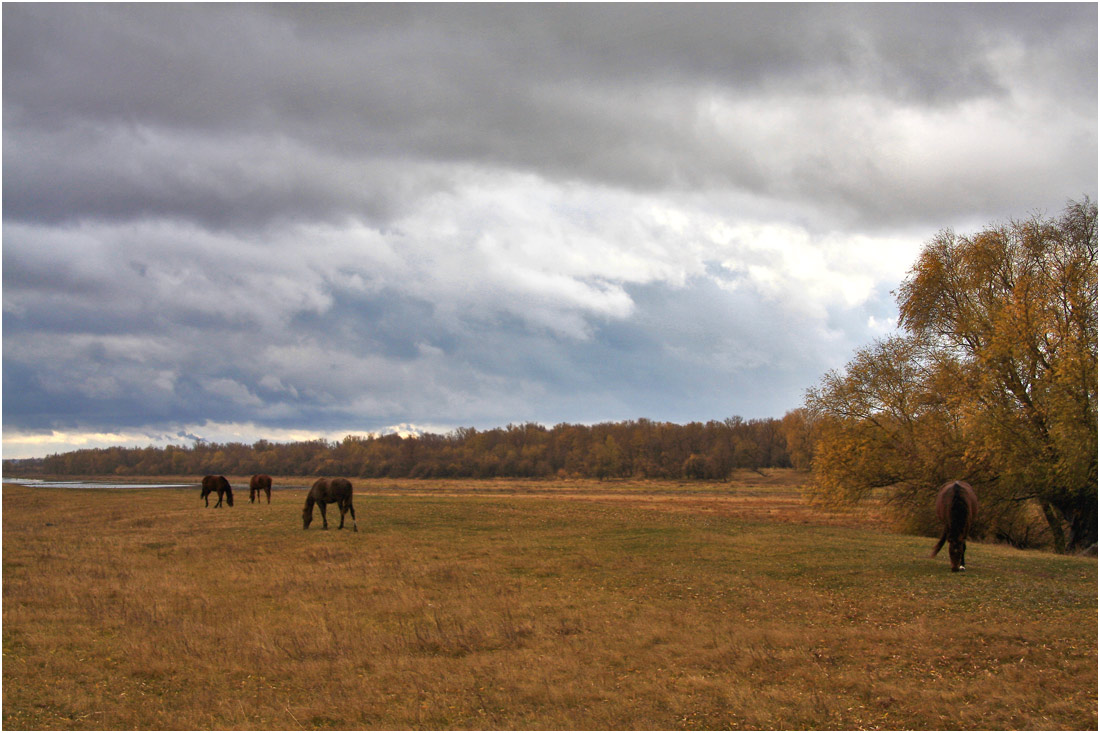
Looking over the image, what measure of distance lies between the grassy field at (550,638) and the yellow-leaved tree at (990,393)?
Result: 543 cm

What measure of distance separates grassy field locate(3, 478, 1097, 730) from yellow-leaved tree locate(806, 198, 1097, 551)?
5429mm

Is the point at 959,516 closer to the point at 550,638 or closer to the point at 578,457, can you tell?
the point at 550,638

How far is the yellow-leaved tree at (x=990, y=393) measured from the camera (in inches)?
1037

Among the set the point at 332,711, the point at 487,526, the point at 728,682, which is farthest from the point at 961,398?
the point at 332,711

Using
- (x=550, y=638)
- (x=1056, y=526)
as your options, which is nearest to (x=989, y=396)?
(x=1056, y=526)

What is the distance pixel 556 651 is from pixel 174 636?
764cm

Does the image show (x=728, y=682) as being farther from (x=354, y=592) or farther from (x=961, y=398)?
(x=961, y=398)

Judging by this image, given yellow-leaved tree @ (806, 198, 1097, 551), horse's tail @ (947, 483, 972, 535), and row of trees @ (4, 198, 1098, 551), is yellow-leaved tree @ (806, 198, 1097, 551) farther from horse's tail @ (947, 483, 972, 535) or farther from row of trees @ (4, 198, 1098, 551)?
horse's tail @ (947, 483, 972, 535)

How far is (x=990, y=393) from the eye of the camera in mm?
28172

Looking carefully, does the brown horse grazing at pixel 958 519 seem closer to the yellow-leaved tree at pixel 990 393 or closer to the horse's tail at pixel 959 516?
the horse's tail at pixel 959 516

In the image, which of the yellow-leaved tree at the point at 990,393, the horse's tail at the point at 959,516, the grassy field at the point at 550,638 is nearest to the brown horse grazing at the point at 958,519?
the horse's tail at the point at 959,516

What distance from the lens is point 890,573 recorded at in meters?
18.2

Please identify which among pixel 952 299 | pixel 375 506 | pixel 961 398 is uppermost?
pixel 952 299

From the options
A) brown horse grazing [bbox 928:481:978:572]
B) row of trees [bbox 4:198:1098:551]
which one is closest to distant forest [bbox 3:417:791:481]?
row of trees [bbox 4:198:1098:551]
